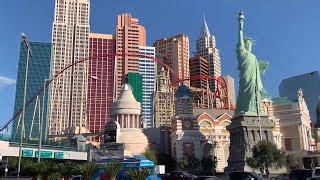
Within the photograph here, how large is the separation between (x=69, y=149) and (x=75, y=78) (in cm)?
9620

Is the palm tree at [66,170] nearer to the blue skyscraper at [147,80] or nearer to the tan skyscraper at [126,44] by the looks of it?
the tan skyscraper at [126,44]

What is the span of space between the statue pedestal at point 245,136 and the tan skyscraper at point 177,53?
106 metres

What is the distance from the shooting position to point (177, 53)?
186 metres

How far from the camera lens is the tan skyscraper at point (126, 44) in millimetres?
176250

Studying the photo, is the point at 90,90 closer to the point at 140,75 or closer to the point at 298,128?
the point at 140,75

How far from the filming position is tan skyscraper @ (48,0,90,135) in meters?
163

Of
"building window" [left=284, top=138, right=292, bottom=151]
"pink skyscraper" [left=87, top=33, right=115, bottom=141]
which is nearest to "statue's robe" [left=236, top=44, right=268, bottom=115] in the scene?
"building window" [left=284, top=138, right=292, bottom=151]

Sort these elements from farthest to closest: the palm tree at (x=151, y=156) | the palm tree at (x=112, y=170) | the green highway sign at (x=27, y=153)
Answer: the palm tree at (x=151, y=156), the green highway sign at (x=27, y=153), the palm tree at (x=112, y=170)

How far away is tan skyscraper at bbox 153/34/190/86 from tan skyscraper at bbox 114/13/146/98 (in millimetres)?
13764

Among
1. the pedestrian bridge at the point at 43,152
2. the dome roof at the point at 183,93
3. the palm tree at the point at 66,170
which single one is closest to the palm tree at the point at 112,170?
the palm tree at the point at 66,170

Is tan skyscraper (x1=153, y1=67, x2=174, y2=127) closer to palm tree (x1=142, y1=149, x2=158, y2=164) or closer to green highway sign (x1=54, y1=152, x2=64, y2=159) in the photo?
palm tree (x1=142, y1=149, x2=158, y2=164)

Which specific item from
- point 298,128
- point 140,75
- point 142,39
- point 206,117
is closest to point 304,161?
point 298,128

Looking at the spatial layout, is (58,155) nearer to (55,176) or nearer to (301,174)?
(55,176)

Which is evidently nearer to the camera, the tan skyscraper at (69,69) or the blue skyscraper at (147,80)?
the tan skyscraper at (69,69)
